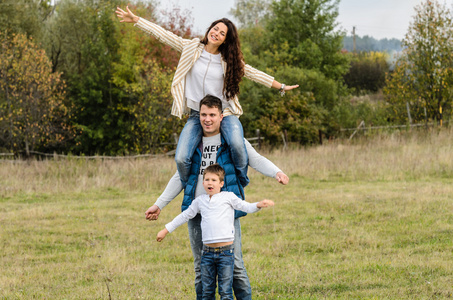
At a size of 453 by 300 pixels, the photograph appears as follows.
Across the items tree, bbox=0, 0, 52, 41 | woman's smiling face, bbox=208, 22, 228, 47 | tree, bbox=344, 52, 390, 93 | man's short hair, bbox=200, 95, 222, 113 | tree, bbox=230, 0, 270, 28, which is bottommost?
man's short hair, bbox=200, 95, 222, 113

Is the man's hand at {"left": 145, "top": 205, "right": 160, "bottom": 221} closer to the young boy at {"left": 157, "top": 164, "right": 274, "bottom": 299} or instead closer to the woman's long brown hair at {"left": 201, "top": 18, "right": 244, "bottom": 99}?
the young boy at {"left": 157, "top": 164, "right": 274, "bottom": 299}

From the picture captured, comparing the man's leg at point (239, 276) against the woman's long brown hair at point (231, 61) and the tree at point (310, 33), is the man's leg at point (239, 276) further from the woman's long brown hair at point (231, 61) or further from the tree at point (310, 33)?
the tree at point (310, 33)

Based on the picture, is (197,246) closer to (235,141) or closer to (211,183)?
(211,183)

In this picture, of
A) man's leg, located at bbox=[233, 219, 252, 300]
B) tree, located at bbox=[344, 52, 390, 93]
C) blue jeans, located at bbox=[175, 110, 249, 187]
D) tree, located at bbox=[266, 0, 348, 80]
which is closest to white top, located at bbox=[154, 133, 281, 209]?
blue jeans, located at bbox=[175, 110, 249, 187]

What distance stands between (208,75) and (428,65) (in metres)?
24.3

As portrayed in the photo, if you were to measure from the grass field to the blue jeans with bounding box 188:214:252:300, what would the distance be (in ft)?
4.63

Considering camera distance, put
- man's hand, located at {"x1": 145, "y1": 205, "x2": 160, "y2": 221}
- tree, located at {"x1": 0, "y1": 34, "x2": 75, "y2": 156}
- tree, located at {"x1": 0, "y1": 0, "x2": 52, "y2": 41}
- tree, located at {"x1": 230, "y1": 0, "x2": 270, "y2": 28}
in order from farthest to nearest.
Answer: tree, located at {"x1": 230, "y1": 0, "x2": 270, "y2": 28} → tree, located at {"x1": 0, "y1": 0, "x2": 52, "y2": 41} → tree, located at {"x1": 0, "y1": 34, "x2": 75, "y2": 156} → man's hand, located at {"x1": 145, "y1": 205, "x2": 160, "y2": 221}

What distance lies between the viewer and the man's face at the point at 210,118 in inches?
176

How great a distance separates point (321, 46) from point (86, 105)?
1631 cm

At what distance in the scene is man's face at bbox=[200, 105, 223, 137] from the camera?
4463 millimetres

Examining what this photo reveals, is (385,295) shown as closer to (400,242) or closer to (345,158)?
(400,242)

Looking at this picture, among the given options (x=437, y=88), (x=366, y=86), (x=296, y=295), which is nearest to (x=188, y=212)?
(x=296, y=295)

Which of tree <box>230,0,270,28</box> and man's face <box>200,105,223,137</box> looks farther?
tree <box>230,0,270,28</box>

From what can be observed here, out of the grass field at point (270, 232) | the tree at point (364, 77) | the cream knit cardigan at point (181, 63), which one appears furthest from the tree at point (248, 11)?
the cream knit cardigan at point (181, 63)
